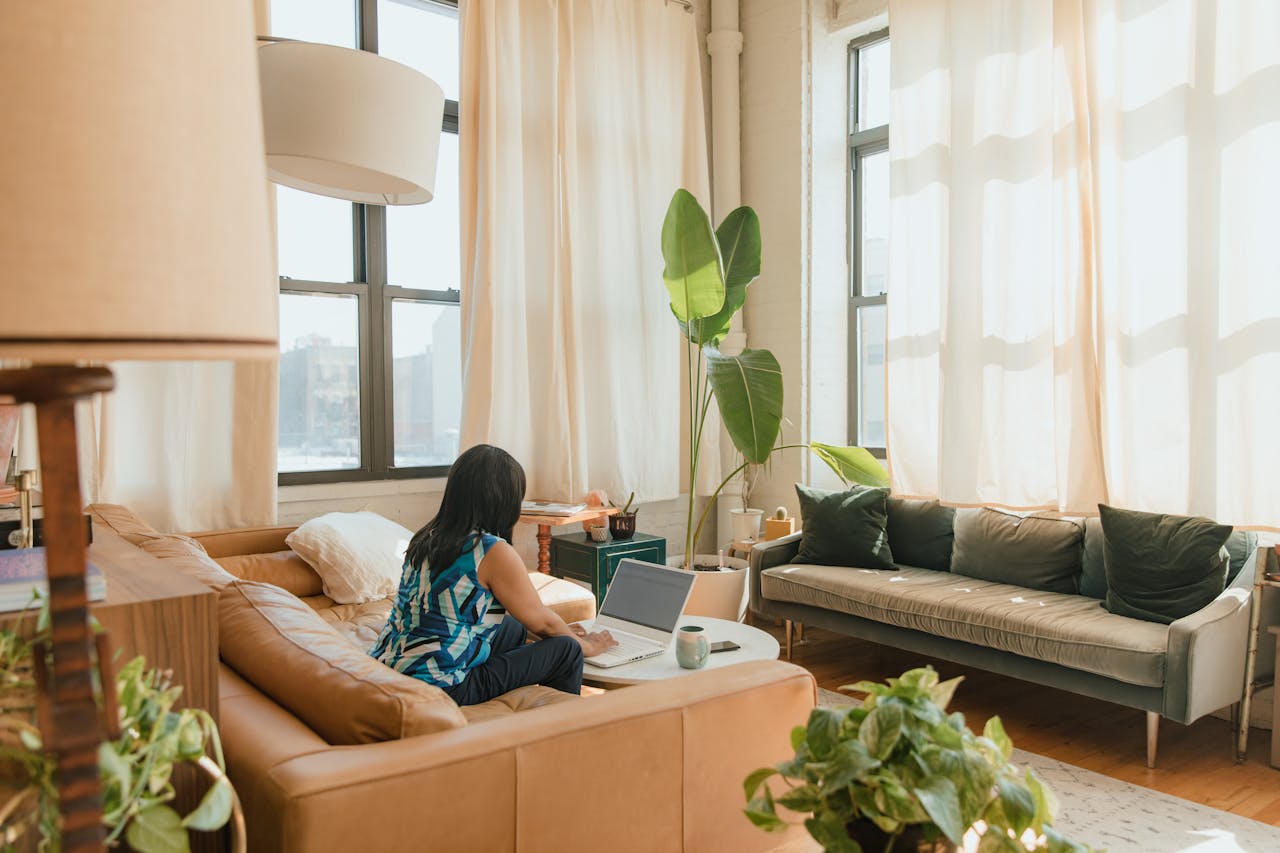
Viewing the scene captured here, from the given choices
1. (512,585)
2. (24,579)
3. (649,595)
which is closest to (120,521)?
(512,585)

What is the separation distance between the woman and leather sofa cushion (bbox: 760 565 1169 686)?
5.88ft

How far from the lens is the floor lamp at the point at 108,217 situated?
51 centimetres

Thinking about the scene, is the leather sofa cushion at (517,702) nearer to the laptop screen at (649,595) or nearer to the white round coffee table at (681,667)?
the white round coffee table at (681,667)

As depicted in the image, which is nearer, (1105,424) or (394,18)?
(1105,424)

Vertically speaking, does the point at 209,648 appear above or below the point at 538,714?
above

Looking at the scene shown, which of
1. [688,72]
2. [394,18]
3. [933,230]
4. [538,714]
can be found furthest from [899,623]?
[394,18]

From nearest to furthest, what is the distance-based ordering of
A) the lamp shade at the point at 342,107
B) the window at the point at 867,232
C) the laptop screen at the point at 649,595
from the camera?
the lamp shade at the point at 342,107
the laptop screen at the point at 649,595
the window at the point at 867,232

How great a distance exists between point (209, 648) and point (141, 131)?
80 cm

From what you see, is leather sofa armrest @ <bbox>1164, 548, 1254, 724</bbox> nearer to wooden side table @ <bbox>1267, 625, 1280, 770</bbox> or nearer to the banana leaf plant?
wooden side table @ <bbox>1267, 625, 1280, 770</bbox>

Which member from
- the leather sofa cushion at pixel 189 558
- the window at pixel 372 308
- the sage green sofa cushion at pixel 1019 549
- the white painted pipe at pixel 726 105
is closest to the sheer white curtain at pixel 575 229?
the white painted pipe at pixel 726 105

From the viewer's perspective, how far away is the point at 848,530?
169 inches

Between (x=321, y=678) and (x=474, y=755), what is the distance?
0.32m

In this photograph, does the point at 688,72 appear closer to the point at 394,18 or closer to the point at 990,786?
the point at 394,18

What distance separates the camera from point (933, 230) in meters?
4.43
